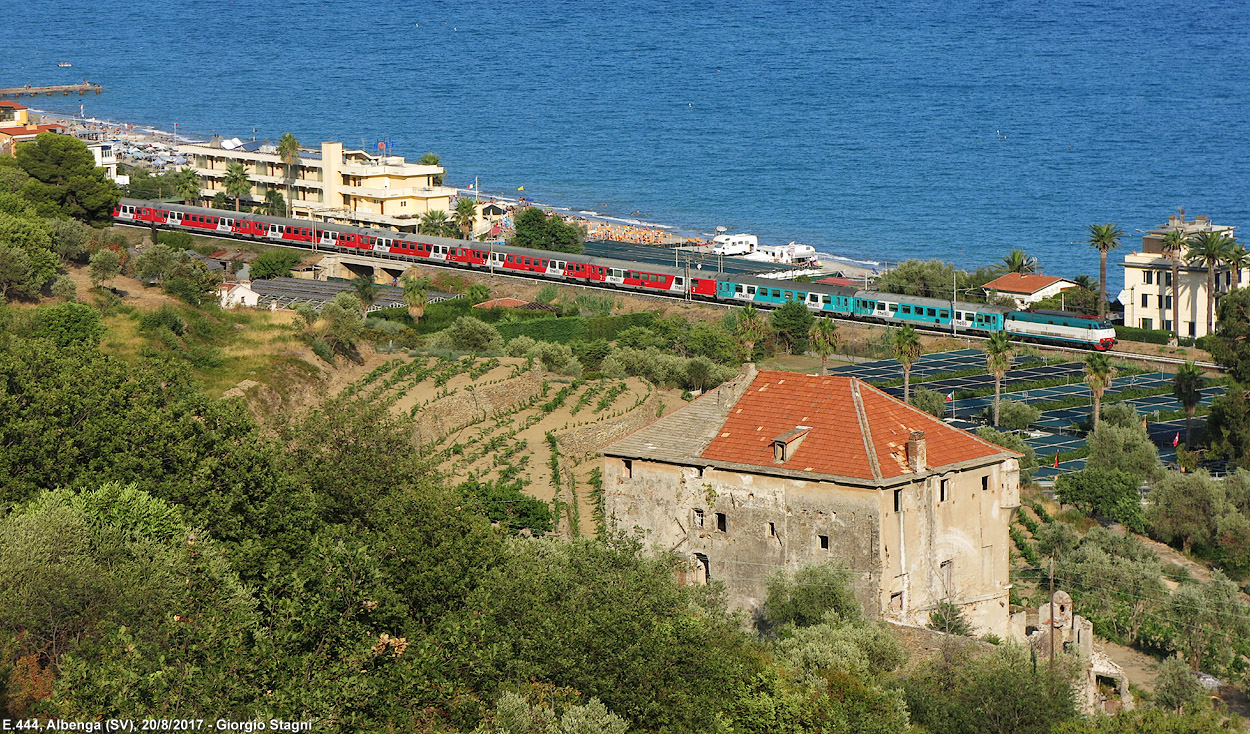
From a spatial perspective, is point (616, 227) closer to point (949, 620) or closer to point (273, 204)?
point (273, 204)

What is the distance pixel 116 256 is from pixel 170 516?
45.2 meters

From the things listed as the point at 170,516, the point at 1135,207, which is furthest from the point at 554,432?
the point at 1135,207

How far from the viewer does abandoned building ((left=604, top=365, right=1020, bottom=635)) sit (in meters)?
41.6

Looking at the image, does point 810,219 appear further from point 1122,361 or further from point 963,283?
point 1122,361

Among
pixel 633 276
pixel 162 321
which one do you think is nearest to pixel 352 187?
pixel 633 276

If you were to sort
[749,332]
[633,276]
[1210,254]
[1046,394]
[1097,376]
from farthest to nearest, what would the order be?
1. [633,276]
2. [1210,254]
3. [749,332]
4. [1046,394]
5. [1097,376]

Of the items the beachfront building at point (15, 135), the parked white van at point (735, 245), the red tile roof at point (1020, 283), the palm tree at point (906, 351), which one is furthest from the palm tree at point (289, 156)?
the palm tree at point (906, 351)

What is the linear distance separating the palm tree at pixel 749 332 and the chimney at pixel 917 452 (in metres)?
38.0

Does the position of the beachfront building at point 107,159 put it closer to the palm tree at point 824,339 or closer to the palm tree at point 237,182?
the palm tree at point 237,182

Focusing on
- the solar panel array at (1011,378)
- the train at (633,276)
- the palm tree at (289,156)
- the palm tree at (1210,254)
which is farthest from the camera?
the palm tree at (289,156)

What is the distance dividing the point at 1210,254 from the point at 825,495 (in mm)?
57282

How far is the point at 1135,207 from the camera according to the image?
16375cm

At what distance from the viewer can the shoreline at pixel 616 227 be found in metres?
135

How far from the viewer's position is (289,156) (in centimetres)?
12494
